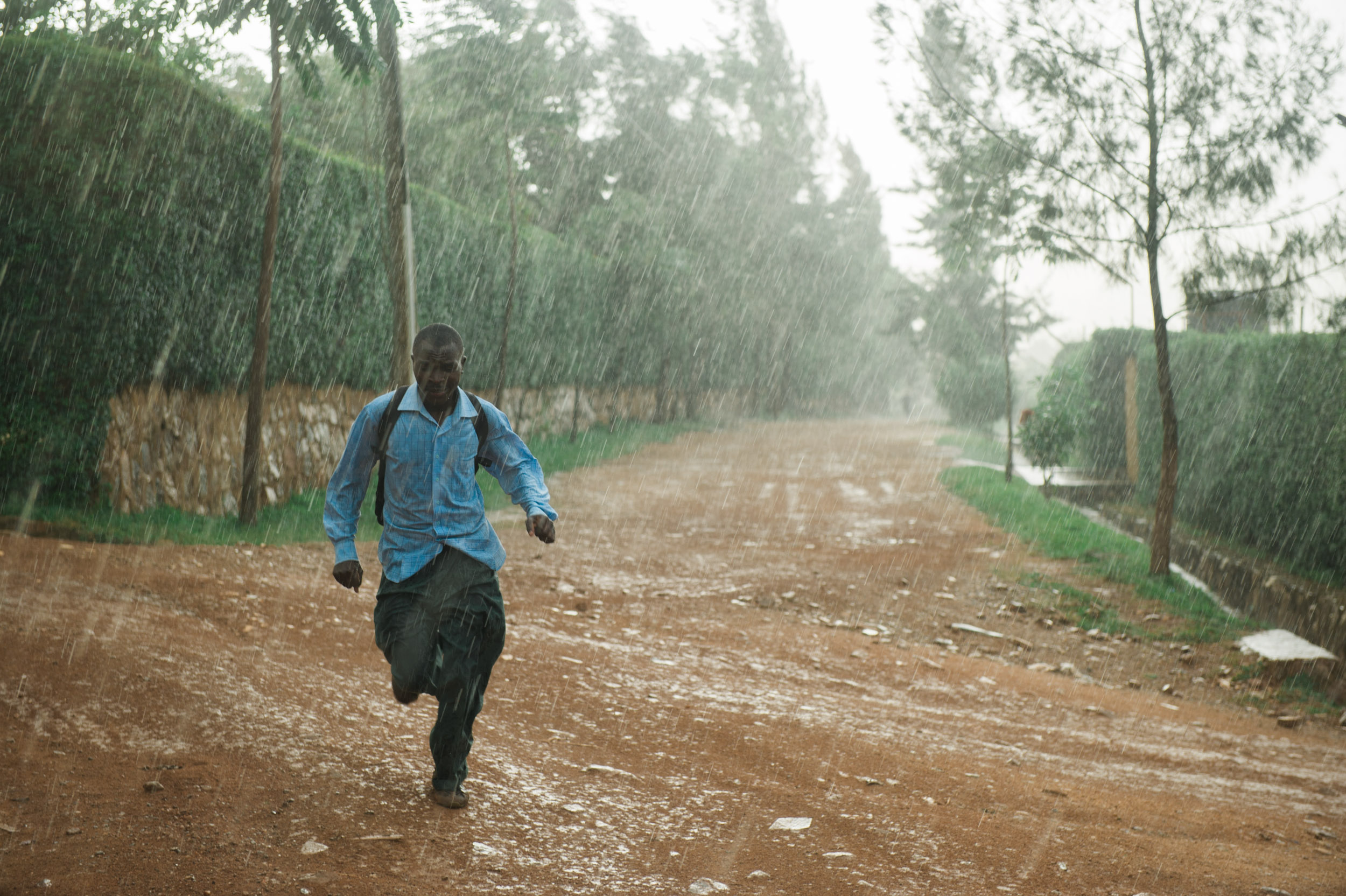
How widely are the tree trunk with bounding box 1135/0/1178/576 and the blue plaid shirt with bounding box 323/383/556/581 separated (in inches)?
380

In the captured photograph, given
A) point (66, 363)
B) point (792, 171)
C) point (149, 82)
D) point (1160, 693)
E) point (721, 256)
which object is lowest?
point (1160, 693)

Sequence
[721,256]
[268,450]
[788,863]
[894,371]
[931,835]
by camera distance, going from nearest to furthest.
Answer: [788,863]
[931,835]
[268,450]
[721,256]
[894,371]

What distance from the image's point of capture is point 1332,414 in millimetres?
11539

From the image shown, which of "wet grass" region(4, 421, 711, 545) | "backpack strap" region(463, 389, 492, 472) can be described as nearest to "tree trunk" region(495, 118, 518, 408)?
"wet grass" region(4, 421, 711, 545)

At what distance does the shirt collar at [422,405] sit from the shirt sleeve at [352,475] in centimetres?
13

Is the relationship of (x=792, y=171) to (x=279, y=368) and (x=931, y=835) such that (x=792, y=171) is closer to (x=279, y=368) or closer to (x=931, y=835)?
(x=279, y=368)

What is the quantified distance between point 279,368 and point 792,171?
35.6 meters

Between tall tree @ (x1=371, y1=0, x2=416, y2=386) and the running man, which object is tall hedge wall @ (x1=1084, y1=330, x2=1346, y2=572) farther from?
tall tree @ (x1=371, y1=0, x2=416, y2=386)

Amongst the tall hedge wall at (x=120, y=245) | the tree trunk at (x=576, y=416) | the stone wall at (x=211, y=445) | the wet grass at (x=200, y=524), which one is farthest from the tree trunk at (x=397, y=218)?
the tree trunk at (x=576, y=416)

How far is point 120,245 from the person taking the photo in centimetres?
967

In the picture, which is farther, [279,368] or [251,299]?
[279,368]

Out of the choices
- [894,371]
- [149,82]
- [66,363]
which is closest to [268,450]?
[66,363]

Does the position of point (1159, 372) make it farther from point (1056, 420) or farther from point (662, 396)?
point (662, 396)

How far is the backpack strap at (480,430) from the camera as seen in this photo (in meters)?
4.16
